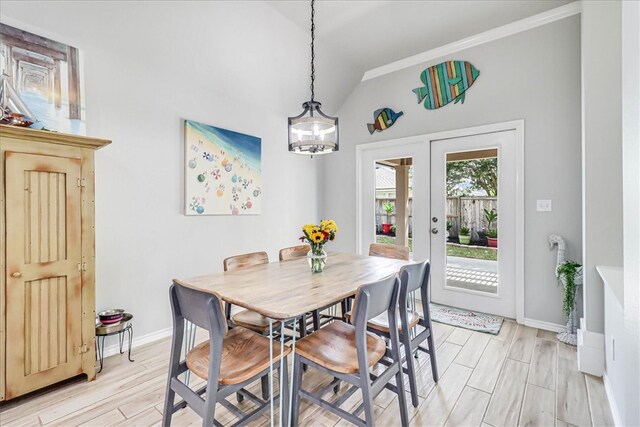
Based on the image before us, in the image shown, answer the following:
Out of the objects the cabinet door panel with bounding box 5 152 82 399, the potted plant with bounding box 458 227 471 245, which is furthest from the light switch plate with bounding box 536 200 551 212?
the cabinet door panel with bounding box 5 152 82 399

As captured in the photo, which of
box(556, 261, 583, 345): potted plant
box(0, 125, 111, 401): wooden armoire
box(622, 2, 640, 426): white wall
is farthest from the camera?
box(556, 261, 583, 345): potted plant

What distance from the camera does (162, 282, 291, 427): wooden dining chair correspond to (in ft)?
4.17

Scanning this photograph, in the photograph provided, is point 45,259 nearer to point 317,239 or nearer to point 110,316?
point 110,316

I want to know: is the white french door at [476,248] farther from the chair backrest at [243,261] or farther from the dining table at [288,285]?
the chair backrest at [243,261]

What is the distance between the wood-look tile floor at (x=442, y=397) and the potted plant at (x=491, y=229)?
1.10m

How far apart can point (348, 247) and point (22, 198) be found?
338cm

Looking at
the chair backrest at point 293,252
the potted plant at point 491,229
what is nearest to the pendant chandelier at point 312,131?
the chair backrest at point 293,252

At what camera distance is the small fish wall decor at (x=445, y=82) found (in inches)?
130

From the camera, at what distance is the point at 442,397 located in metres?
1.90

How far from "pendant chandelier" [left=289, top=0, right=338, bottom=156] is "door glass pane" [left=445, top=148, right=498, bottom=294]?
5.96ft

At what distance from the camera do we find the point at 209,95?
307 cm

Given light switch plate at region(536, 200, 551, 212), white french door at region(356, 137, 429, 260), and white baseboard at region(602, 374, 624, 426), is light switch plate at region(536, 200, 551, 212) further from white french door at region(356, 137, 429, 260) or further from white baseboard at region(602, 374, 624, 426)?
white baseboard at region(602, 374, 624, 426)

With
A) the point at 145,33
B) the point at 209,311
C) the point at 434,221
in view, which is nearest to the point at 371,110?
the point at 434,221

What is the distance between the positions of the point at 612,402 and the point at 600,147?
1.64m
